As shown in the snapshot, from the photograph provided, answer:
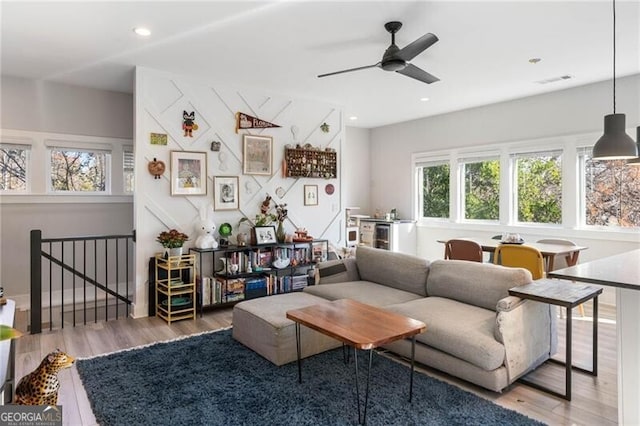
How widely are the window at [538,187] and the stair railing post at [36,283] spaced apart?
6245 mm

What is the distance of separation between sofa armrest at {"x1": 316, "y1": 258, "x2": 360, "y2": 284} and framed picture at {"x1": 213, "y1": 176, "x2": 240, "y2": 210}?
4.99 ft

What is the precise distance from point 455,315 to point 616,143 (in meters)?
1.72

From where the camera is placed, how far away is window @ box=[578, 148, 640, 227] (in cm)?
472

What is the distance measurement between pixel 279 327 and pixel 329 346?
0.53 m

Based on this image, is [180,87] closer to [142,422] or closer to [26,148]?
[26,148]

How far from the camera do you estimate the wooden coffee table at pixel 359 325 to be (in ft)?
7.11

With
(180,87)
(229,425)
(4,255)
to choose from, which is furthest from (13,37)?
(229,425)

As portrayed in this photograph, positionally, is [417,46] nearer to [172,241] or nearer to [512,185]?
[172,241]

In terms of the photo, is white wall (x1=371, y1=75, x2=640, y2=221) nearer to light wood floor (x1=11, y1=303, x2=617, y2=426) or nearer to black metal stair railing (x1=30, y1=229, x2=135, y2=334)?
light wood floor (x1=11, y1=303, x2=617, y2=426)

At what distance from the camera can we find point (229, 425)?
7.20ft

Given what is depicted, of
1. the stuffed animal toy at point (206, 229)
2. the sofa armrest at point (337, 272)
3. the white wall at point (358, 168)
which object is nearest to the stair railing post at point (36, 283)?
the stuffed animal toy at point (206, 229)

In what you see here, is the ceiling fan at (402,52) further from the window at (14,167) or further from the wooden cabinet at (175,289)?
the window at (14,167)

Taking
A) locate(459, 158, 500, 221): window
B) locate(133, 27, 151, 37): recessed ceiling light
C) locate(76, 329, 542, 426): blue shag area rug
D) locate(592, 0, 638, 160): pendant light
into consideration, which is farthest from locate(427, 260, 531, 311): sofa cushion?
locate(133, 27, 151, 37): recessed ceiling light

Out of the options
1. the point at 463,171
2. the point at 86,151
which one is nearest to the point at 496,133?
the point at 463,171
